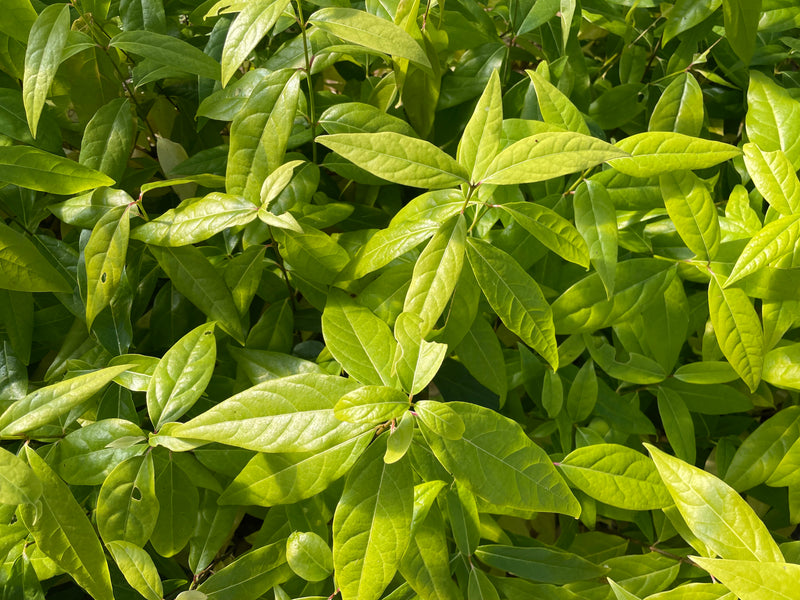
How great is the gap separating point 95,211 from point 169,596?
46 cm

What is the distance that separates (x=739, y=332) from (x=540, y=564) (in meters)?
0.31

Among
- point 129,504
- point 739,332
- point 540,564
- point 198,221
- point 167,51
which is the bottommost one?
point 540,564

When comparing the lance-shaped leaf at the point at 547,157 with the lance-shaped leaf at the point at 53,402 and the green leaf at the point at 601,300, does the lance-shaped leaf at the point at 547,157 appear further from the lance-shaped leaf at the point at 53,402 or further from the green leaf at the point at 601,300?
the lance-shaped leaf at the point at 53,402

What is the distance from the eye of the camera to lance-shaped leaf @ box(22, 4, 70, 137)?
66 cm

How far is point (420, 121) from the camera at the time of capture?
0.80 m

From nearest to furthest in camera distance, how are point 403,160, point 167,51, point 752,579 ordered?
point 752,579
point 403,160
point 167,51

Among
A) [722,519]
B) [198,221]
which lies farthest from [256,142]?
[722,519]

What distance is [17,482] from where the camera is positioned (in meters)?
0.53

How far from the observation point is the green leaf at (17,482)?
0.52 metres

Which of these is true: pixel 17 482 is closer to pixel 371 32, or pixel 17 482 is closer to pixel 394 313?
pixel 394 313

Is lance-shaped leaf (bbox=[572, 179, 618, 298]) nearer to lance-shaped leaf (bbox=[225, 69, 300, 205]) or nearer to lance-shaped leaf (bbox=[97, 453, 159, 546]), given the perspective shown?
lance-shaped leaf (bbox=[225, 69, 300, 205])

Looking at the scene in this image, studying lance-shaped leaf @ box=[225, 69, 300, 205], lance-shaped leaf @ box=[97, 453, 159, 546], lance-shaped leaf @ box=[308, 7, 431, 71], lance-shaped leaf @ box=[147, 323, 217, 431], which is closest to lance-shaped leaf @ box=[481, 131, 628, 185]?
lance-shaped leaf @ box=[308, 7, 431, 71]

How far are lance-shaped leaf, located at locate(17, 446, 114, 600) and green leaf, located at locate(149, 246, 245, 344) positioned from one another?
0.21m

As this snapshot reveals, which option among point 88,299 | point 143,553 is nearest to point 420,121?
point 88,299
